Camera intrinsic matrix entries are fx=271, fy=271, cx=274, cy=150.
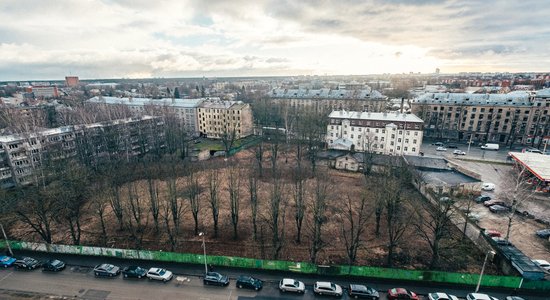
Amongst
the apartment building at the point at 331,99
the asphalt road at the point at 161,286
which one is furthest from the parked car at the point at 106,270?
the apartment building at the point at 331,99

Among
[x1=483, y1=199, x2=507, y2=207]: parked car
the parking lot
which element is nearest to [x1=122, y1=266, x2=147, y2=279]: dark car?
the parking lot

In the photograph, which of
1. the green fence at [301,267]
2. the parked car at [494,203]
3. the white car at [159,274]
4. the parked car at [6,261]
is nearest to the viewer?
the green fence at [301,267]

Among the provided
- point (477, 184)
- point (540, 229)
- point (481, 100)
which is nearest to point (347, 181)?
point (477, 184)

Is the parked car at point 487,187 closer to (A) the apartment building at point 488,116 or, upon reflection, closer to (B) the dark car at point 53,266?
(A) the apartment building at point 488,116

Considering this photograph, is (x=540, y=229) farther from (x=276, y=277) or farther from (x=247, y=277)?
(x=247, y=277)

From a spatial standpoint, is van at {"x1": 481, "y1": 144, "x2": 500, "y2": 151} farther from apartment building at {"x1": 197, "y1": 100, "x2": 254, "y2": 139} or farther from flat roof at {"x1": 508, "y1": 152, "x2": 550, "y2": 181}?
apartment building at {"x1": 197, "y1": 100, "x2": 254, "y2": 139}

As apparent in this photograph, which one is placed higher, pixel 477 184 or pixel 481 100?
pixel 481 100

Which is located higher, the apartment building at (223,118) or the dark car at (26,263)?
the apartment building at (223,118)

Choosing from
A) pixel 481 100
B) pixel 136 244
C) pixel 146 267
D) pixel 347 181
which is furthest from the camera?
pixel 481 100
